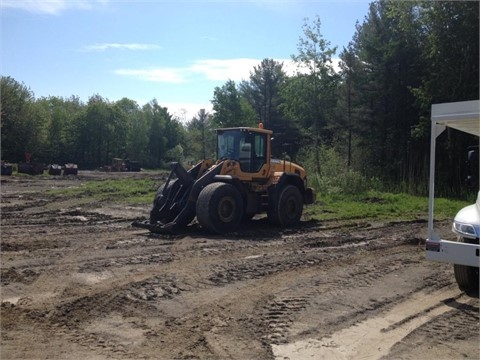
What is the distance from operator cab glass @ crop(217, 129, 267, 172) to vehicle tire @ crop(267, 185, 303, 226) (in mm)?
1113

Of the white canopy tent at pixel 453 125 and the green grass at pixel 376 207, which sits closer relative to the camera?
the white canopy tent at pixel 453 125

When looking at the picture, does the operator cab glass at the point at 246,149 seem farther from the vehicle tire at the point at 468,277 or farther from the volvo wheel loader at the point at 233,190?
the vehicle tire at the point at 468,277

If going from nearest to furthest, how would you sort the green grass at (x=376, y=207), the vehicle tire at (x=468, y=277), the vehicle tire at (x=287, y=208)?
the vehicle tire at (x=468, y=277) → the vehicle tire at (x=287, y=208) → the green grass at (x=376, y=207)

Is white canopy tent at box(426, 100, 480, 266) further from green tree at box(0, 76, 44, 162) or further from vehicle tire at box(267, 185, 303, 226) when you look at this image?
green tree at box(0, 76, 44, 162)

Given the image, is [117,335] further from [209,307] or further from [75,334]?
[209,307]

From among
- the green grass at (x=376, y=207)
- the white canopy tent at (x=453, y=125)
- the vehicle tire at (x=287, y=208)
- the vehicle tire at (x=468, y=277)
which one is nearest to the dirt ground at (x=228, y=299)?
the vehicle tire at (x=468, y=277)

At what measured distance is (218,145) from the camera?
14891 millimetres

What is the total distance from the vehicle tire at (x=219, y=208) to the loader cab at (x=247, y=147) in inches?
48.1

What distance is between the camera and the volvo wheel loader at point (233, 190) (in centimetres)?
1302

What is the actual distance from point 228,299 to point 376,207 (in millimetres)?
12996

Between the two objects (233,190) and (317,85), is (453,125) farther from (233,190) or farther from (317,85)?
(317,85)

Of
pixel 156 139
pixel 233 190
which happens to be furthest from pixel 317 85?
pixel 156 139

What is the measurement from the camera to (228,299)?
283 inches

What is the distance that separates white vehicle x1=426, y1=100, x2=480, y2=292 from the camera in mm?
6668
